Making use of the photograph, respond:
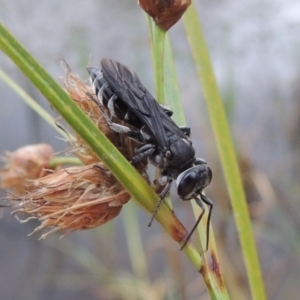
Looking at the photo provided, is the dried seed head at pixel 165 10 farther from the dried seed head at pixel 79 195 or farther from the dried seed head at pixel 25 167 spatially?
the dried seed head at pixel 25 167

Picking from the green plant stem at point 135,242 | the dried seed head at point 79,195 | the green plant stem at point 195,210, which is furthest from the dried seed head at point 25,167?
the green plant stem at point 135,242

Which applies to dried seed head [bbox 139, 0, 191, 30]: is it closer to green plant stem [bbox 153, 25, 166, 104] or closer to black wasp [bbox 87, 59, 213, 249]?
green plant stem [bbox 153, 25, 166, 104]

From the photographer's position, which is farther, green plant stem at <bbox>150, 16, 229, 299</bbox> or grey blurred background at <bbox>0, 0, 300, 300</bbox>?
grey blurred background at <bbox>0, 0, 300, 300</bbox>

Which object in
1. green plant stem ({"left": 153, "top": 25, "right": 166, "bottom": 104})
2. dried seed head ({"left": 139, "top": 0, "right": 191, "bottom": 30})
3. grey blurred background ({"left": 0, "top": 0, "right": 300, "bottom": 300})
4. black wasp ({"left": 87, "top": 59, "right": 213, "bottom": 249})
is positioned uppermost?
dried seed head ({"left": 139, "top": 0, "right": 191, "bottom": 30})

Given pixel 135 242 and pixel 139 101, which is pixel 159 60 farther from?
pixel 135 242

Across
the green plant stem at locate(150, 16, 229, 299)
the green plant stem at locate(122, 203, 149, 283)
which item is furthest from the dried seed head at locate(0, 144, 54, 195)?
the green plant stem at locate(122, 203, 149, 283)

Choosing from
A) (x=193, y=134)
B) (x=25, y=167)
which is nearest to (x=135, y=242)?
(x=193, y=134)

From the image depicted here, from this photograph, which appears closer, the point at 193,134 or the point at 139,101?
the point at 139,101

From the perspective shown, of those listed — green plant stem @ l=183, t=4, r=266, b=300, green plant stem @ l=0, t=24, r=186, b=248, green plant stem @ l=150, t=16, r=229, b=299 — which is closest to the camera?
green plant stem @ l=0, t=24, r=186, b=248
